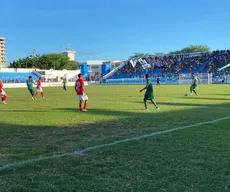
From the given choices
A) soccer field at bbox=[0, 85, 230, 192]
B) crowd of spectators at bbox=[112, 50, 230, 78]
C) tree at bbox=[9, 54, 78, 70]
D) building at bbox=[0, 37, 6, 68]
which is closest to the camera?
soccer field at bbox=[0, 85, 230, 192]

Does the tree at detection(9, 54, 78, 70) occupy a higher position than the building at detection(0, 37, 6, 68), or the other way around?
the building at detection(0, 37, 6, 68)

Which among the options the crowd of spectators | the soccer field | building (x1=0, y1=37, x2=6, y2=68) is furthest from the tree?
the soccer field

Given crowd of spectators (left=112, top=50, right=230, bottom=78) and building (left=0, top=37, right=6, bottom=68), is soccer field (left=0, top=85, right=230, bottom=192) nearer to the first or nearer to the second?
crowd of spectators (left=112, top=50, right=230, bottom=78)

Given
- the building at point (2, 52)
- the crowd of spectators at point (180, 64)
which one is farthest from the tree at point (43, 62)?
the building at point (2, 52)

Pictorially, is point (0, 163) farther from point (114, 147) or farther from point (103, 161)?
point (114, 147)

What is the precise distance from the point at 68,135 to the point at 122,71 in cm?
7672

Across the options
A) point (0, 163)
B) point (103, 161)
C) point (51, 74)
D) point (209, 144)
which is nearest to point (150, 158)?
point (103, 161)

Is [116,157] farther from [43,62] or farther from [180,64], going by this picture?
[43,62]

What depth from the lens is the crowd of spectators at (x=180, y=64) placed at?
221ft

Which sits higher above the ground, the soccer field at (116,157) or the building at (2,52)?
the building at (2,52)

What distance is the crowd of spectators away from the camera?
221 ft

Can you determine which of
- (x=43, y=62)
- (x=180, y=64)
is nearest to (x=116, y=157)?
(x=180, y=64)

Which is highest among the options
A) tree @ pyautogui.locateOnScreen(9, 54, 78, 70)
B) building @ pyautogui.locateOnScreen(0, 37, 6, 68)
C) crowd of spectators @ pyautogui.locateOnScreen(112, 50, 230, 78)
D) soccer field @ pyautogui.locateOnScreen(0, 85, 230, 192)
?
building @ pyautogui.locateOnScreen(0, 37, 6, 68)

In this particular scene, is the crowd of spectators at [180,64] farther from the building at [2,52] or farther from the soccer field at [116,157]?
the building at [2,52]
